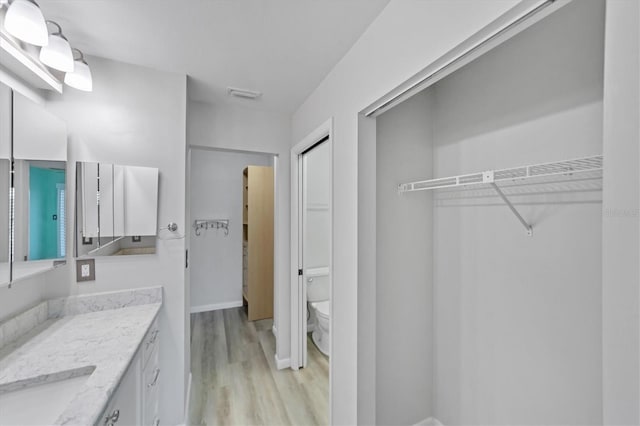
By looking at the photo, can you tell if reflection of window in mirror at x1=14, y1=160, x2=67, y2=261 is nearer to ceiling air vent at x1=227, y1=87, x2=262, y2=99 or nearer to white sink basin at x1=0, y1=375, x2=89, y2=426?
white sink basin at x1=0, y1=375, x2=89, y2=426

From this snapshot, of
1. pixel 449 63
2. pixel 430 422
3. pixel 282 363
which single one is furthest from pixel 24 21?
pixel 430 422

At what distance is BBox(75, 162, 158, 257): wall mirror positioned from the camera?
1.64 metres

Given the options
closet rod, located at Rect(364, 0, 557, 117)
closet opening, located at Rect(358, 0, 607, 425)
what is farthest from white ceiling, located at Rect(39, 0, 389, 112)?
closet opening, located at Rect(358, 0, 607, 425)

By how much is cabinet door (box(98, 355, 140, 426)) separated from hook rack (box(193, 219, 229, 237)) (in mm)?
2736

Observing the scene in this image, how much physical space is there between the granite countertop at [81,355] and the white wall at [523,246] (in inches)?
68.9

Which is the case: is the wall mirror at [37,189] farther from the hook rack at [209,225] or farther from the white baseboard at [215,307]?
the white baseboard at [215,307]

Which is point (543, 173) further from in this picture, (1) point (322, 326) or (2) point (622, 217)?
(1) point (322, 326)

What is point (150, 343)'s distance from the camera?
5.05 feet

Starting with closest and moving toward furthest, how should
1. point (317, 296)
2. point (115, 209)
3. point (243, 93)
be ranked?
1. point (115, 209)
2. point (243, 93)
3. point (317, 296)

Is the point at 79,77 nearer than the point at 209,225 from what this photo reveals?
Yes

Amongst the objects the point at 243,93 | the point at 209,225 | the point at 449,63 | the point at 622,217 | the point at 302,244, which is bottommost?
the point at 302,244

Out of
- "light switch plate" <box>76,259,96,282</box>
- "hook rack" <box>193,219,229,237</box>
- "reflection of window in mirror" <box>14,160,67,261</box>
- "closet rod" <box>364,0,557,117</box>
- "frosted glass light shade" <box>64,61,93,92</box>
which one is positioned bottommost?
"light switch plate" <box>76,259,96,282</box>

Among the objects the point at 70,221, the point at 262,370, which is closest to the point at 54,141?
the point at 70,221

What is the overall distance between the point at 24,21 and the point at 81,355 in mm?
1350
